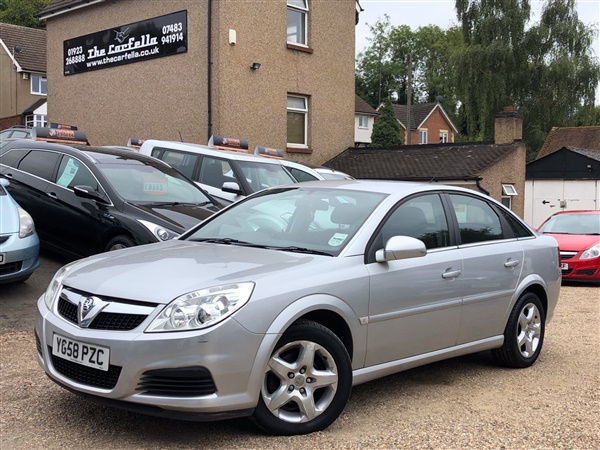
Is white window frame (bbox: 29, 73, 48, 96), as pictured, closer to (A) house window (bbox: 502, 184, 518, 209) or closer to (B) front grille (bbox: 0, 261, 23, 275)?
(A) house window (bbox: 502, 184, 518, 209)

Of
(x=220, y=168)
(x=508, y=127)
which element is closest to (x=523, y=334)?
(x=220, y=168)

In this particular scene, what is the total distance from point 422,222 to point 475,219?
80 centimetres

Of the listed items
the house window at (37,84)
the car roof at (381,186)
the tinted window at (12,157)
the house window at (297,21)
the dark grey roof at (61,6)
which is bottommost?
the car roof at (381,186)

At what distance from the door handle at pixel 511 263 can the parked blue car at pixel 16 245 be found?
4982 mm

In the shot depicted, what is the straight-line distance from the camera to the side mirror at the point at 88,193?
27.9ft

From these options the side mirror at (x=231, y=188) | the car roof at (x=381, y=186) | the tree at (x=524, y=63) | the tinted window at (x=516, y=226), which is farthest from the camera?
the tree at (x=524, y=63)

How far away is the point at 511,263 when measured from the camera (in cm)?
597

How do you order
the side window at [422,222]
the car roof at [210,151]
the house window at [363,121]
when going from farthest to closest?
1. the house window at [363,121]
2. the car roof at [210,151]
3. the side window at [422,222]

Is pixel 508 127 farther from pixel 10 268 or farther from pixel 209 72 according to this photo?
pixel 10 268

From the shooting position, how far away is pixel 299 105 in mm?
19938

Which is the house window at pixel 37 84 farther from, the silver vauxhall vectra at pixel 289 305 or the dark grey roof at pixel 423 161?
the silver vauxhall vectra at pixel 289 305

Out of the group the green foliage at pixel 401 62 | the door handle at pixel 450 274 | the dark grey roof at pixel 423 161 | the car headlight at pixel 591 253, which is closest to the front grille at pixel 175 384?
the door handle at pixel 450 274

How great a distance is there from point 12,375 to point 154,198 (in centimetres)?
387

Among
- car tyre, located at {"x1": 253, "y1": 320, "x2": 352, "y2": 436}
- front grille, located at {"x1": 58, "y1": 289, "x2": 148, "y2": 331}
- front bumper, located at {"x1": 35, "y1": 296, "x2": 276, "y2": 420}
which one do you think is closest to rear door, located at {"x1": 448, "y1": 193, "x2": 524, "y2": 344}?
car tyre, located at {"x1": 253, "y1": 320, "x2": 352, "y2": 436}
